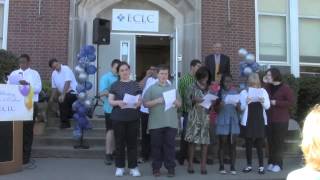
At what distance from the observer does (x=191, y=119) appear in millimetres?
9031

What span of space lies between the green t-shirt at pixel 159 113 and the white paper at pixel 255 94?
146 centimetres

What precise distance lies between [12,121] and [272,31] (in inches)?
362

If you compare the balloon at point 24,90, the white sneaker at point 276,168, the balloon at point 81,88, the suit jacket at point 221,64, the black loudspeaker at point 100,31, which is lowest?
the white sneaker at point 276,168

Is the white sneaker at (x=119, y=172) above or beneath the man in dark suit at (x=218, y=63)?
beneath

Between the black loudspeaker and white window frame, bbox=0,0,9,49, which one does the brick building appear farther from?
the black loudspeaker

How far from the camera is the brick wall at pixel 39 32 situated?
13500mm

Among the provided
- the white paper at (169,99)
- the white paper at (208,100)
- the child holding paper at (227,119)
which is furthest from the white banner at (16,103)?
the child holding paper at (227,119)

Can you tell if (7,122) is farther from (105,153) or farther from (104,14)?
(104,14)

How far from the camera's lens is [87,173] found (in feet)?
28.5

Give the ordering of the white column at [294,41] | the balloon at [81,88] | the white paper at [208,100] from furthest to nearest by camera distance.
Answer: the white column at [294,41], the balloon at [81,88], the white paper at [208,100]

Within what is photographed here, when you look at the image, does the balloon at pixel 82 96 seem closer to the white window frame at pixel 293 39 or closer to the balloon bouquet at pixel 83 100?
the balloon bouquet at pixel 83 100

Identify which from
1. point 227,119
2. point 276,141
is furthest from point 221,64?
point 276,141

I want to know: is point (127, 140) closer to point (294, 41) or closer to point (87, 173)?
point (87, 173)

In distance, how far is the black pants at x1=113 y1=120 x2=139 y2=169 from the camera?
8.45 metres
